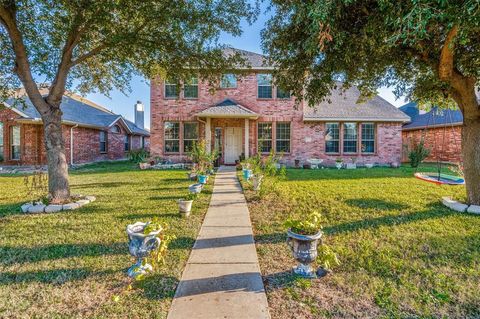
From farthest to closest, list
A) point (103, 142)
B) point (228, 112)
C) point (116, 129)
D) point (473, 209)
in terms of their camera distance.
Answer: point (116, 129) < point (103, 142) < point (228, 112) < point (473, 209)

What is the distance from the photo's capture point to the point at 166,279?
316cm

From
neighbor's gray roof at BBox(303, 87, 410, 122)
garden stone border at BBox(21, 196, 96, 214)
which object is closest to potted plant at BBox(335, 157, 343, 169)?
neighbor's gray roof at BBox(303, 87, 410, 122)

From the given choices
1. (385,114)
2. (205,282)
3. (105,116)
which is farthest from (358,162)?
(105,116)

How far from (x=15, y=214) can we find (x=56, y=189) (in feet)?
3.14

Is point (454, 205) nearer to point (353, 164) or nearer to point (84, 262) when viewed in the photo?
point (84, 262)

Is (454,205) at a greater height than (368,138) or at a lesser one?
lesser

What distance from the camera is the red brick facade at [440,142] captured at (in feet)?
56.0

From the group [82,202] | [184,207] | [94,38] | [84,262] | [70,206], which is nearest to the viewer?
[84,262]

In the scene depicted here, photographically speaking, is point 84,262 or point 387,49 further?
point 387,49

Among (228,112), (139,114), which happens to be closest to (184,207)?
(228,112)

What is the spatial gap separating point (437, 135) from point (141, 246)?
73.2 ft

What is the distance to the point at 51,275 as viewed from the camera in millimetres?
3279

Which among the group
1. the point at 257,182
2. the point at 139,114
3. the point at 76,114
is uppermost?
the point at 139,114

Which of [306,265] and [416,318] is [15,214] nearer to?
[306,265]
